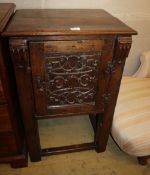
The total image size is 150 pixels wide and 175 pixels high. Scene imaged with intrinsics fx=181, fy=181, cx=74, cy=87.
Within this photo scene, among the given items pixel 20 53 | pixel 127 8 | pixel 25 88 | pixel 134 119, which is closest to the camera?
pixel 20 53

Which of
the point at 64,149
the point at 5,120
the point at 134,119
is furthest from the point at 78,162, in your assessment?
the point at 5,120

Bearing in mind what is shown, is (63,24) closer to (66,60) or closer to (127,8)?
(66,60)

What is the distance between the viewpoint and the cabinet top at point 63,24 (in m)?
0.77

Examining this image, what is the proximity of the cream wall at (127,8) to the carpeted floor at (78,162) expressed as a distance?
2.74 ft

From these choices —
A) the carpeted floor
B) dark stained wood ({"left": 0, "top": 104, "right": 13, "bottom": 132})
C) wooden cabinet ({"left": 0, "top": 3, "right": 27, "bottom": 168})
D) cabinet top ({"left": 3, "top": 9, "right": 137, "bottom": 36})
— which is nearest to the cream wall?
cabinet top ({"left": 3, "top": 9, "right": 137, "bottom": 36})

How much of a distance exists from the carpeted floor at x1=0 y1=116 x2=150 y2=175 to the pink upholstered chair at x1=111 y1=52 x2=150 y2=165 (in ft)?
0.39

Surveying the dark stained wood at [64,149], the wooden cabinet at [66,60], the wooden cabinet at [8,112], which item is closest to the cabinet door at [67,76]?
the wooden cabinet at [66,60]

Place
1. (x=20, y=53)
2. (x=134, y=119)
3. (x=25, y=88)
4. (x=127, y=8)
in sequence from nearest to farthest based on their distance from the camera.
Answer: (x=20, y=53)
(x=25, y=88)
(x=134, y=119)
(x=127, y=8)

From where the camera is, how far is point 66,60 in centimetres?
87

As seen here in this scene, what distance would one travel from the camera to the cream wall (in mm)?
1165

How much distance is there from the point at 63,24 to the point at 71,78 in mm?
267

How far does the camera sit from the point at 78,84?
3.19 ft

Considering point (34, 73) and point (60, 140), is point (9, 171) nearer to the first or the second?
point (60, 140)

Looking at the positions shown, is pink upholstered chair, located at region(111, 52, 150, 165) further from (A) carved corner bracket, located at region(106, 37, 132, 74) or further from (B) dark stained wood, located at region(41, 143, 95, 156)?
(A) carved corner bracket, located at region(106, 37, 132, 74)
